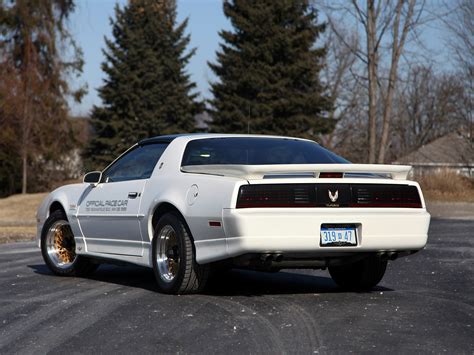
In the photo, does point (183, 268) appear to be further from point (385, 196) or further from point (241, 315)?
point (385, 196)

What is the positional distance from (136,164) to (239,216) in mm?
2251

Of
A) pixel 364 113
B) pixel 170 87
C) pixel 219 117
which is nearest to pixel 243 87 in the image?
pixel 219 117

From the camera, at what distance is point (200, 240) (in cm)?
774

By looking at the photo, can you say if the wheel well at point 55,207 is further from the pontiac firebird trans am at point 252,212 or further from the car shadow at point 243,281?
the pontiac firebird trans am at point 252,212

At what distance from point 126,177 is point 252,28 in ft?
133

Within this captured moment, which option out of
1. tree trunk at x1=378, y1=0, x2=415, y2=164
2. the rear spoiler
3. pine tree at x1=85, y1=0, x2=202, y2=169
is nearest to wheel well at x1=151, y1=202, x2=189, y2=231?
the rear spoiler

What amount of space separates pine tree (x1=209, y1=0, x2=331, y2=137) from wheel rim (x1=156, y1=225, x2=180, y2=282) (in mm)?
38605

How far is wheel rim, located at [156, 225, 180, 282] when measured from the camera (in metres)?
8.18

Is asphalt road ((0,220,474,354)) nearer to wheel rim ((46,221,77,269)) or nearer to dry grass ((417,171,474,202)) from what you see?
wheel rim ((46,221,77,269))

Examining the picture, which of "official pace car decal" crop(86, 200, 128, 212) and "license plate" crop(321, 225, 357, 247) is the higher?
"official pace car decal" crop(86, 200, 128, 212)

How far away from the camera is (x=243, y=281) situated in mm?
9375

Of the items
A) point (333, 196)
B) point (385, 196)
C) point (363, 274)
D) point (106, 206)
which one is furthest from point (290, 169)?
point (106, 206)

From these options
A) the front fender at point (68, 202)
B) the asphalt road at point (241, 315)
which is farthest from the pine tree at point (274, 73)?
the asphalt road at point (241, 315)

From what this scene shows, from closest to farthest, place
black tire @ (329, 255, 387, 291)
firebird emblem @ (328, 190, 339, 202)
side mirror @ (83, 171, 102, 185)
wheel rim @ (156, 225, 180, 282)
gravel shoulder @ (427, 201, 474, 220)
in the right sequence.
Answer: firebird emblem @ (328, 190, 339, 202) < wheel rim @ (156, 225, 180, 282) < black tire @ (329, 255, 387, 291) < side mirror @ (83, 171, 102, 185) < gravel shoulder @ (427, 201, 474, 220)
